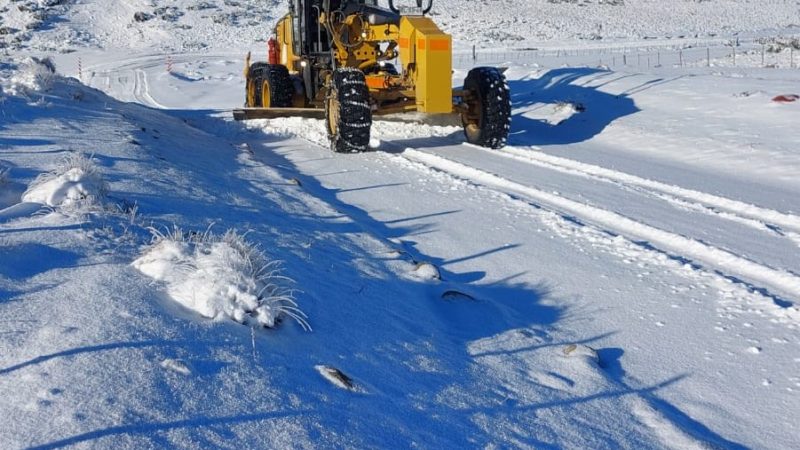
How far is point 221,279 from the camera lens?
14.9 feet

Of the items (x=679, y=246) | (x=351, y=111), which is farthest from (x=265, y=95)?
(x=679, y=246)

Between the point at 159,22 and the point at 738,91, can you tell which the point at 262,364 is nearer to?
the point at 738,91

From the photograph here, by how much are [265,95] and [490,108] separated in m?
5.26

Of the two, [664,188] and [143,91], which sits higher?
[143,91]

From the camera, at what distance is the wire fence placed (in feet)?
96.2

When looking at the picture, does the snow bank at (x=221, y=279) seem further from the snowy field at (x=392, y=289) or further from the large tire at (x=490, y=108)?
the large tire at (x=490, y=108)

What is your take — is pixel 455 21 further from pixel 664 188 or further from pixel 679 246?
pixel 679 246

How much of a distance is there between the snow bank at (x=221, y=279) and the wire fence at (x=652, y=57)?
24138 millimetres

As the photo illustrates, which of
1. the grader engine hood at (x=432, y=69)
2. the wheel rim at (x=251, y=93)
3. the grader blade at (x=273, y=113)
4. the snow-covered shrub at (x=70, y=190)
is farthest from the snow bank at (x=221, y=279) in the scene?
the wheel rim at (x=251, y=93)

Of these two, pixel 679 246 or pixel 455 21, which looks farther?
pixel 455 21

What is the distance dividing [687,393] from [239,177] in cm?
647

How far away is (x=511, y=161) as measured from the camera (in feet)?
38.6

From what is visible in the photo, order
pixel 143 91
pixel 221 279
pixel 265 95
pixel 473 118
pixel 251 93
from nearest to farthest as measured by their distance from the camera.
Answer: pixel 221 279 → pixel 473 118 → pixel 265 95 → pixel 251 93 → pixel 143 91

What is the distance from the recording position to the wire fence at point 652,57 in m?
29.3
